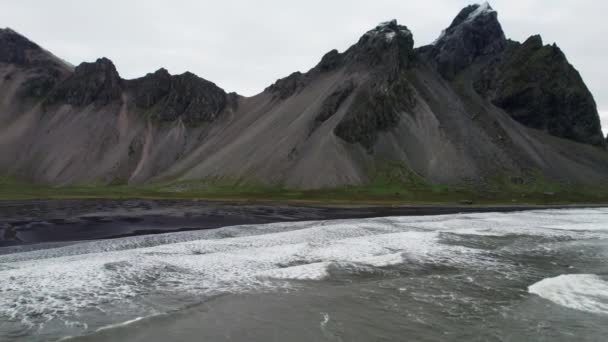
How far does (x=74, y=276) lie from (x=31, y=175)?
179m

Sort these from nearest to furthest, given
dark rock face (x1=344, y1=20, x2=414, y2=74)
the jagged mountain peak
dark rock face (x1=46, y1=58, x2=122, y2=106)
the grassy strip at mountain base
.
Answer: the grassy strip at mountain base < dark rock face (x1=344, y1=20, x2=414, y2=74) < the jagged mountain peak < dark rock face (x1=46, y1=58, x2=122, y2=106)

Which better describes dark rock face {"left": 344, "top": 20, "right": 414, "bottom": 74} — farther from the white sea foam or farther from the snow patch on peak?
the white sea foam

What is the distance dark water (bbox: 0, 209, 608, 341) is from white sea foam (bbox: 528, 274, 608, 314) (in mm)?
92

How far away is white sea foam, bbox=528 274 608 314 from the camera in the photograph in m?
17.1

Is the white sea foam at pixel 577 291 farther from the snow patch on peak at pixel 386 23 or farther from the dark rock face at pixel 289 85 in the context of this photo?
the snow patch on peak at pixel 386 23

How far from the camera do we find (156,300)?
16766 mm

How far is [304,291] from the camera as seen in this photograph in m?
18.3

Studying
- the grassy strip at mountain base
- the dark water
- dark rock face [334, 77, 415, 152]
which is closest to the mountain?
dark rock face [334, 77, 415, 152]

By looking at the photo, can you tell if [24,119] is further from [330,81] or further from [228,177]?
[330,81]

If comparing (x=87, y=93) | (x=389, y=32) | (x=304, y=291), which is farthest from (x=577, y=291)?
(x=87, y=93)

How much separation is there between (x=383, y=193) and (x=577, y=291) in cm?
9173

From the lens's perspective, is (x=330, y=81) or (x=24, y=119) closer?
(x=330, y=81)

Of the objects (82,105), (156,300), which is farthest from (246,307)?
(82,105)

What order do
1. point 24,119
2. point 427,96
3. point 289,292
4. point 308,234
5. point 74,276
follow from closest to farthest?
point 289,292 → point 74,276 → point 308,234 → point 427,96 → point 24,119
